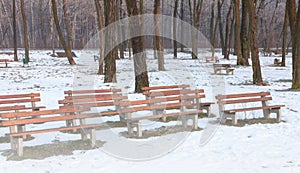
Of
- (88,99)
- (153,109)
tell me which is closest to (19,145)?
(88,99)

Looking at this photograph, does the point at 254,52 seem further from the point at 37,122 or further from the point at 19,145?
the point at 19,145

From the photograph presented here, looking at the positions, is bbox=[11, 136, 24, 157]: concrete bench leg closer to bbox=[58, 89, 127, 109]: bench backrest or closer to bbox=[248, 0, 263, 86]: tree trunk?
bbox=[58, 89, 127, 109]: bench backrest

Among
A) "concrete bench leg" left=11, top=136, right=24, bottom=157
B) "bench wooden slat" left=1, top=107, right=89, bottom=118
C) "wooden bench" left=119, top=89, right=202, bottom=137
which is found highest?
"bench wooden slat" left=1, top=107, right=89, bottom=118

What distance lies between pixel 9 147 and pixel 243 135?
14.2ft

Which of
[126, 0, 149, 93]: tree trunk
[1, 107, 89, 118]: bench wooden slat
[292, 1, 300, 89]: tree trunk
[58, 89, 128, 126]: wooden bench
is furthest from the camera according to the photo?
[292, 1, 300, 89]: tree trunk

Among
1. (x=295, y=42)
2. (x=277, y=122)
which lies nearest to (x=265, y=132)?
(x=277, y=122)

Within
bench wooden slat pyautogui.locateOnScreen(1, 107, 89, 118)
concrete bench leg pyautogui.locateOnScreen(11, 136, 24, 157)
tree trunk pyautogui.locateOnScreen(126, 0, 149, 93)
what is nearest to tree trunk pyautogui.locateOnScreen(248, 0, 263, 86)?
tree trunk pyautogui.locateOnScreen(126, 0, 149, 93)

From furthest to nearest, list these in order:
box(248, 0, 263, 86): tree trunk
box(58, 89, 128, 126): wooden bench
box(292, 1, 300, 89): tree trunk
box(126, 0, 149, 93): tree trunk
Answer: box(248, 0, 263, 86): tree trunk < box(292, 1, 300, 89): tree trunk < box(126, 0, 149, 93): tree trunk < box(58, 89, 128, 126): wooden bench

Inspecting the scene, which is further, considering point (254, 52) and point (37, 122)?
point (254, 52)

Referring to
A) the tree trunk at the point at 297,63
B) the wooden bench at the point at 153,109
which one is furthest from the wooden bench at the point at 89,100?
the tree trunk at the point at 297,63

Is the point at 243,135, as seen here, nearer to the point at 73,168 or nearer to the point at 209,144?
the point at 209,144

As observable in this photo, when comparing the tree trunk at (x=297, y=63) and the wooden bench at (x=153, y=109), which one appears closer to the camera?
the wooden bench at (x=153, y=109)

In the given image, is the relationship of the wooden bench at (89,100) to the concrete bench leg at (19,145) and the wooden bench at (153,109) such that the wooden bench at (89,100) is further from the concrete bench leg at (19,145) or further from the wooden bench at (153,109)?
the concrete bench leg at (19,145)

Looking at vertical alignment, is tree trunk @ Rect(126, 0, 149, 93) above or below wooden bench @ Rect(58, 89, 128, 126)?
above
